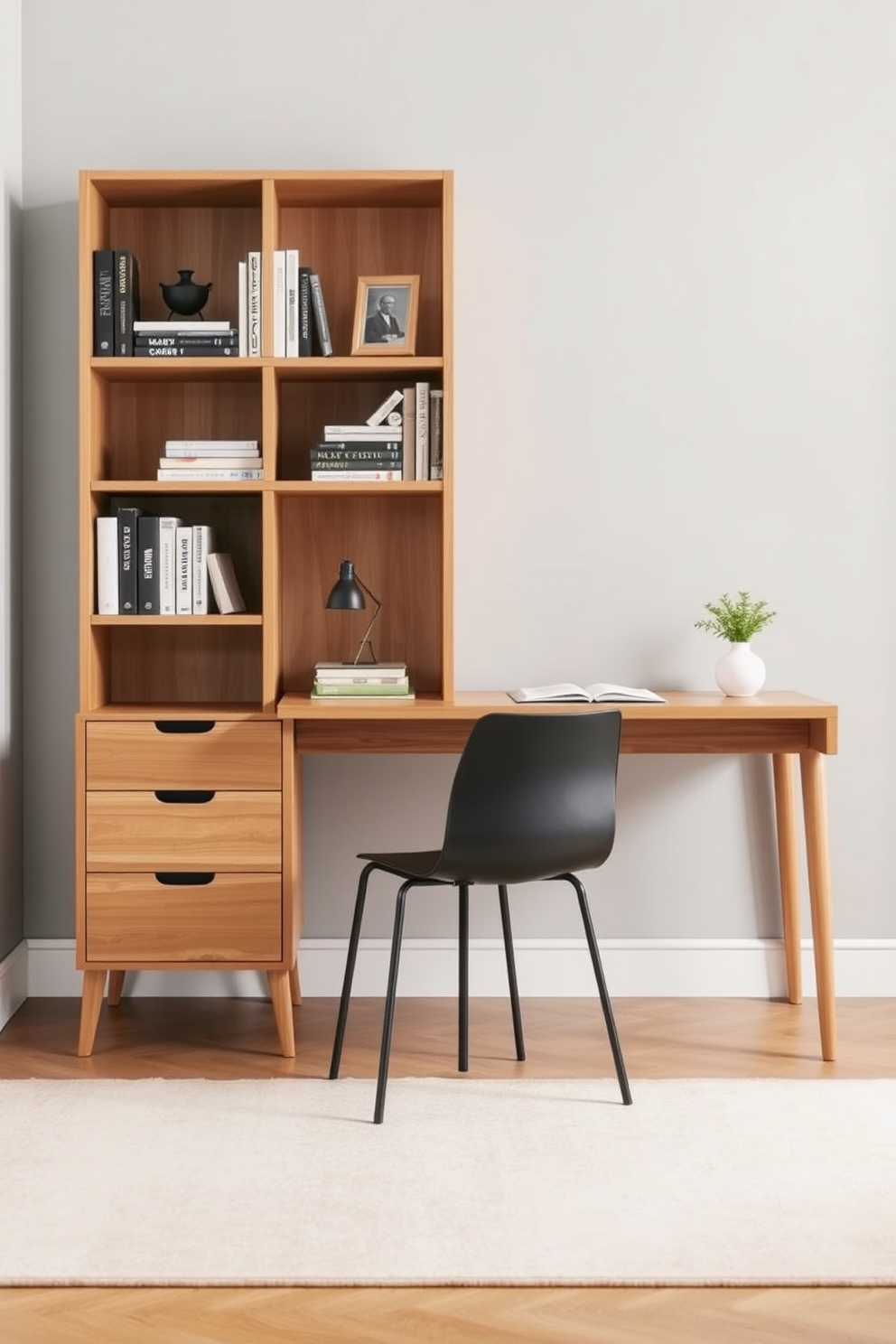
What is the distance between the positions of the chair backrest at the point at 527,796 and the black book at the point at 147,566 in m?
1.00

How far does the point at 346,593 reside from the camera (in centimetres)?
311

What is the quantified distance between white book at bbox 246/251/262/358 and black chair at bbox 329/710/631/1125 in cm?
118

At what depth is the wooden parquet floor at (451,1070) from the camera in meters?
1.80

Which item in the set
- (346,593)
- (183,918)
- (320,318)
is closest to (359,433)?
(320,318)

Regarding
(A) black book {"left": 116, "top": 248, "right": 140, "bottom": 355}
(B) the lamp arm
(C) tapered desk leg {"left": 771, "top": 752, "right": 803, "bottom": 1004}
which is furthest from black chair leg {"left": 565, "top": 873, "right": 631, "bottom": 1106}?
(A) black book {"left": 116, "top": 248, "right": 140, "bottom": 355}

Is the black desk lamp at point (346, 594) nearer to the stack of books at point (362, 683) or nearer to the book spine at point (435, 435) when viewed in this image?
the stack of books at point (362, 683)

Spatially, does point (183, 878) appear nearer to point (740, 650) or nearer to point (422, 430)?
point (422, 430)

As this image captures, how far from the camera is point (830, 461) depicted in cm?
343

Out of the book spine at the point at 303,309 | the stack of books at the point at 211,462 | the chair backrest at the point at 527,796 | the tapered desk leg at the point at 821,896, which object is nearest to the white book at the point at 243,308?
the book spine at the point at 303,309

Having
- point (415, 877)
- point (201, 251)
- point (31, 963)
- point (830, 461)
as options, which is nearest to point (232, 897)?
point (415, 877)

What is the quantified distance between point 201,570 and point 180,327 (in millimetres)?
588

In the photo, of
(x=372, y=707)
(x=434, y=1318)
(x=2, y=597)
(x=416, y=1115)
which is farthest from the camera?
(x=2, y=597)

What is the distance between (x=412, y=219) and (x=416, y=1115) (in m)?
2.23

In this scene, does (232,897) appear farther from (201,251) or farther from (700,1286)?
(201,251)
